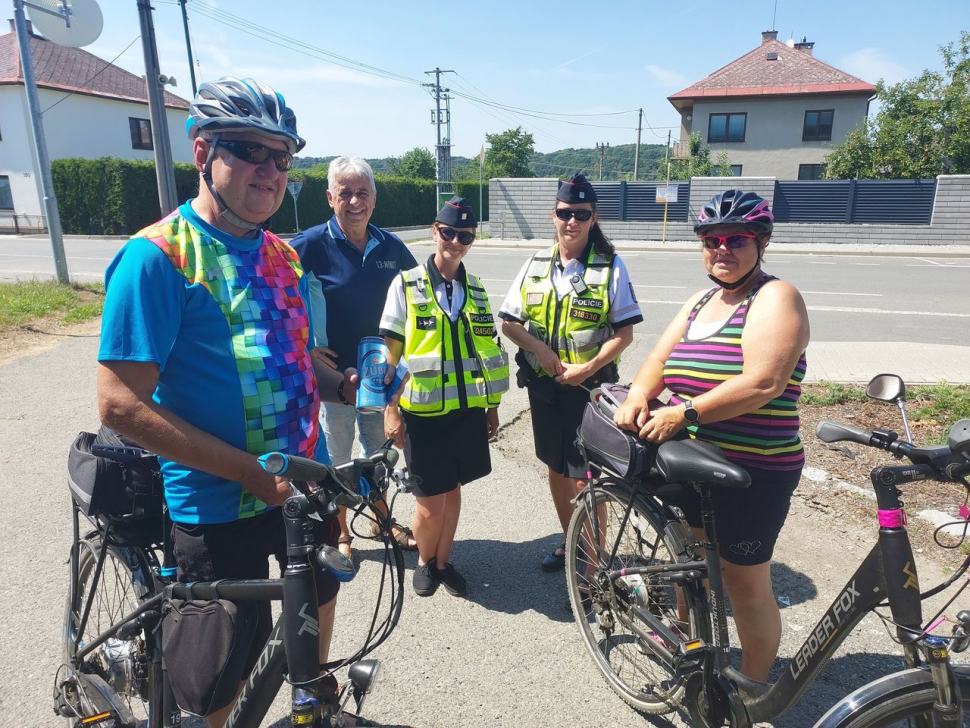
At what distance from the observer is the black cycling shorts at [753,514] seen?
2.31 meters

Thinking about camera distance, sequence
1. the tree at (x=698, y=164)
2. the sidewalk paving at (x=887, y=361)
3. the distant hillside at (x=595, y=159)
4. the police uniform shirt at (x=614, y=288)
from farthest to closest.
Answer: the distant hillside at (x=595, y=159), the tree at (x=698, y=164), the sidewalk paving at (x=887, y=361), the police uniform shirt at (x=614, y=288)

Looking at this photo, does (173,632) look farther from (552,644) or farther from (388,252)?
(388,252)

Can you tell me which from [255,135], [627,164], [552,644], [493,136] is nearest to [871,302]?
[552,644]

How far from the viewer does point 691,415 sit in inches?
88.6

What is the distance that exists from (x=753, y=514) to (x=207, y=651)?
1.87 meters

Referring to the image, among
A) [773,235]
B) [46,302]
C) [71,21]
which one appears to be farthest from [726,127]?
[46,302]

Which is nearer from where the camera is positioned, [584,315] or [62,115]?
[584,315]

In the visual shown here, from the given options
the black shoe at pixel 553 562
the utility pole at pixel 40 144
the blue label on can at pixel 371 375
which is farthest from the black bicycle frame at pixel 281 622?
the utility pole at pixel 40 144

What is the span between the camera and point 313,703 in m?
1.66

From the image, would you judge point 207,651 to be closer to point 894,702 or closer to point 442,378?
point 442,378

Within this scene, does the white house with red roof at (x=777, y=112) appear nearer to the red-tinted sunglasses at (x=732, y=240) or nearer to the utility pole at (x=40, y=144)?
the utility pole at (x=40, y=144)

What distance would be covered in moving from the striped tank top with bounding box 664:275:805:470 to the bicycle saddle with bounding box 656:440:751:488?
0.17 metres

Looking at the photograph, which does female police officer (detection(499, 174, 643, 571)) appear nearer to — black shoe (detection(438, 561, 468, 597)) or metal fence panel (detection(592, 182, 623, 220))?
black shoe (detection(438, 561, 468, 597))

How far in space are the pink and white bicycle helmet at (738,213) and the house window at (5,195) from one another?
1616 inches
